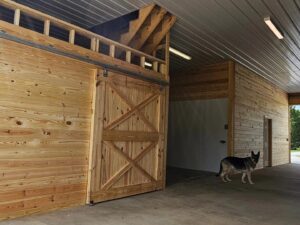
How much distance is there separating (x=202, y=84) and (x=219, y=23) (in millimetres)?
3613

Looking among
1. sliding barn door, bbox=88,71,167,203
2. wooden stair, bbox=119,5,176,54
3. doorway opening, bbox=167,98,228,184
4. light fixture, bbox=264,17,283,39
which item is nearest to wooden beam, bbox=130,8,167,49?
Result: wooden stair, bbox=119,5,176,54

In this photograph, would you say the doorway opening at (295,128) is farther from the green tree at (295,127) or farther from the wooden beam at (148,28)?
the wooden beam at (148,28)

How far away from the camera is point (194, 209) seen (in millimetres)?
4289

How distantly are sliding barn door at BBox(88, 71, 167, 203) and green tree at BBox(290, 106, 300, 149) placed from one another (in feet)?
81.7

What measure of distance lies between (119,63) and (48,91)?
Answer: 146 cm

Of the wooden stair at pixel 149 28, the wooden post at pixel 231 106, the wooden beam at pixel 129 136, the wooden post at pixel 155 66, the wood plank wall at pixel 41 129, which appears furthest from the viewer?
the wooden post at pixel 231 106

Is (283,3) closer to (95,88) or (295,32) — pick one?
(295,32)

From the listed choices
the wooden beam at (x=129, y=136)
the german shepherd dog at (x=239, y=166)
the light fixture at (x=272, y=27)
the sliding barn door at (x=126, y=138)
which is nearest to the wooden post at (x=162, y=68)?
the sliding barn door at (x=126, y=138)

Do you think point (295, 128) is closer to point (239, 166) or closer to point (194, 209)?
point (239, 166)

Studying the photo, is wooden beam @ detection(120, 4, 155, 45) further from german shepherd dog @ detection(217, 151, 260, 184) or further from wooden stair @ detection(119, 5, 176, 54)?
german shepherd dog @ detection(217, 151, 260, 184)

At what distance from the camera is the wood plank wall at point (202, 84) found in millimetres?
8734

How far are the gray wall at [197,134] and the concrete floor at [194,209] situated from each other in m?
2.51

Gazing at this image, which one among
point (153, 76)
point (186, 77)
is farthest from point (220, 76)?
point (153, 76)

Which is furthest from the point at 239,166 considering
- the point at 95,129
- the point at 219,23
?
the point at 95,129
